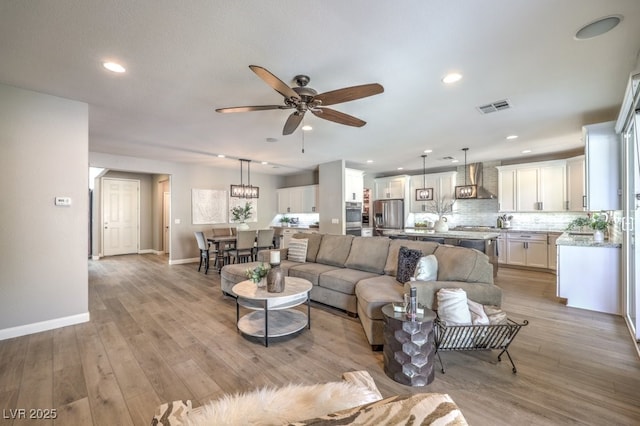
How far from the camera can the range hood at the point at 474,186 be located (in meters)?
6.80

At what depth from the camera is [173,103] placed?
340cm

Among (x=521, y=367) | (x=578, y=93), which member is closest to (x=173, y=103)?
(x=521, y=367)

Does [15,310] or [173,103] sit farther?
[173,103]

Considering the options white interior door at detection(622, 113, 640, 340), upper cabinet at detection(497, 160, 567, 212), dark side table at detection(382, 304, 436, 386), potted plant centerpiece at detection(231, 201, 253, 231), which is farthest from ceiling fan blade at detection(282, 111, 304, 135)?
upper cabinet at detection(497, 160, 567, 212)

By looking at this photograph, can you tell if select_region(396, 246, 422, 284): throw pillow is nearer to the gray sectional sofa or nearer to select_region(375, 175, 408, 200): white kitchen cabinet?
the gray sectional sofa

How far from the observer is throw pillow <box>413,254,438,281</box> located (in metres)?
3.02

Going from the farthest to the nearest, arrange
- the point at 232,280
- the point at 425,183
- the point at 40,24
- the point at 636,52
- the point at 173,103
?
the point at 425,183 < the point at 232,280 < the point at 173,103 < the point at 636,52 < the point at 40,24

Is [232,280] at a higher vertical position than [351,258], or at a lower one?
lower

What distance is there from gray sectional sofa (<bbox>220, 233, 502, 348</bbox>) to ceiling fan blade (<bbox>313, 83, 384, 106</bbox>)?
1.84 metres

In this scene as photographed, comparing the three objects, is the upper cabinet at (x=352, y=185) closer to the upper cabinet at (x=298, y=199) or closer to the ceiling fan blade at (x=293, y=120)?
the upper cabinet at (x=298, y=199)

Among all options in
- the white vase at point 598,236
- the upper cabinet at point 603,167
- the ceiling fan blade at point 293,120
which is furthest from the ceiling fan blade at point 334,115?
the white vase at point 598,236

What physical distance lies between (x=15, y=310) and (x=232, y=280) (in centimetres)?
234

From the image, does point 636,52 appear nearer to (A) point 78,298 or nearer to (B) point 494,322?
(B) point 494,322

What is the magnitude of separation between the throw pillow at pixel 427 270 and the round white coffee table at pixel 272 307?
4.07 feet
